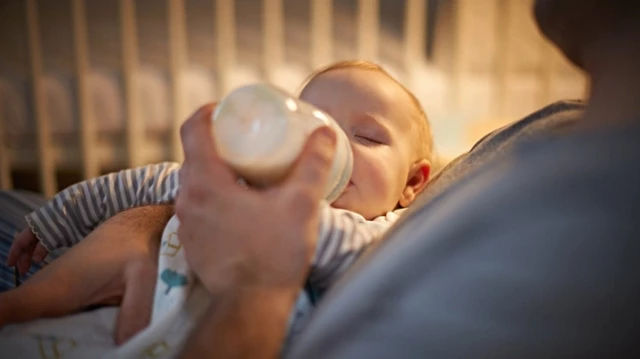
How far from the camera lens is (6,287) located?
69 centimetres

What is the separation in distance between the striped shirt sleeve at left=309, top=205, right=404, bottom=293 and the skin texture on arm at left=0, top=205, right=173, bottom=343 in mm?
153

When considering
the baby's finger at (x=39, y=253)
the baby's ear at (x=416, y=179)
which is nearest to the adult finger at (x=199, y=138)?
the baby's finger at (x=39, y=253)

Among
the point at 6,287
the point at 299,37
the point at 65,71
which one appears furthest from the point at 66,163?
the point at 6,287

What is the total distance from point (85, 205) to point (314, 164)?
38 cm

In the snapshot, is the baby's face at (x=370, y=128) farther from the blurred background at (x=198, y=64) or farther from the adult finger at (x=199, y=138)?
the blurred background at (x=198, y=64)

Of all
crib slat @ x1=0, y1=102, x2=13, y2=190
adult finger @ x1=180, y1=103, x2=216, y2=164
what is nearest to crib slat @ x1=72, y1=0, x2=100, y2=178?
crib slat @ x1=0, y1=102, x2=13, y2=190

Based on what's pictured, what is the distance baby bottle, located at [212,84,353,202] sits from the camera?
0.40 metres

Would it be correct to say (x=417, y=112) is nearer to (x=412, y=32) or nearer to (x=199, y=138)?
(x=199, y=138)

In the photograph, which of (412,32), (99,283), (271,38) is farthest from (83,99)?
(99,283)

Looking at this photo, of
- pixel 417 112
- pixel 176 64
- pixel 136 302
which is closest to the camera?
pixel 136 302

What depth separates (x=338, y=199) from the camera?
67cm

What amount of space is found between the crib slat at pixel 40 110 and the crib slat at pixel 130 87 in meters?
0.25

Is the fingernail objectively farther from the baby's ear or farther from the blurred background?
the blurred background

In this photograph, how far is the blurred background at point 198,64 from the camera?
1.83 metres
